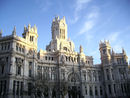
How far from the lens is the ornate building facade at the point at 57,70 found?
58.5 m

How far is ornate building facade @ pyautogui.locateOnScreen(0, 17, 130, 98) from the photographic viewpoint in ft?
192

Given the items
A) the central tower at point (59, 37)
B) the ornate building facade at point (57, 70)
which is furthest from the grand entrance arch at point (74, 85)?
the central tower at point (59, 37)

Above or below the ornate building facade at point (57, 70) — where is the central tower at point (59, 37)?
above

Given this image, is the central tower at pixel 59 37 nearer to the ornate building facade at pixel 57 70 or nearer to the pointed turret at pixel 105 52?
the ornate building facade at pixel 57 70

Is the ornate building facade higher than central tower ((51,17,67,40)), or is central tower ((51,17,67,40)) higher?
central tower ((51,17,67,40))

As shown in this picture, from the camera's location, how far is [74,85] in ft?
243

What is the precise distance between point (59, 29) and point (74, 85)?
34.9 metres

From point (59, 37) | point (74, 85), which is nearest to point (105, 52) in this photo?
point (74, 85)

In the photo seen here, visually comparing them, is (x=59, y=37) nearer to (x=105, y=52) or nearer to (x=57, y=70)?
(x=57, y=70)

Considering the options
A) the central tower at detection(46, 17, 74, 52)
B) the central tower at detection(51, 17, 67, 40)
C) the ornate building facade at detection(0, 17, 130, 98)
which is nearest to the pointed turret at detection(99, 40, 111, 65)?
the ornate building facade at detection(0, 17, 130, 98)

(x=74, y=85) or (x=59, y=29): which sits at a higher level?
(x=59, y=29)

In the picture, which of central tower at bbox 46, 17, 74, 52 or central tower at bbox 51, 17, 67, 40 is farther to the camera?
central tower at bbox 51, 17, 67, 40

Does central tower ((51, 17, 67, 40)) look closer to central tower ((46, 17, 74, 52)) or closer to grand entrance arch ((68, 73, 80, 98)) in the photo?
central tower ((46, 17, 74, 52))

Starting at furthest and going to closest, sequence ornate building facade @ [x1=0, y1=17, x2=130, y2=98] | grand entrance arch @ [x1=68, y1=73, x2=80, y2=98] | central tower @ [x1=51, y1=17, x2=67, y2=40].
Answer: central tower @ [x1=51, y1=17, x2=67, y2=40] → grand entrance arch @ [x1=68, y1=73, x2=80, y2=98] → ornate building facade @ [x1=0, y1=17, x2=130, y2=98]
